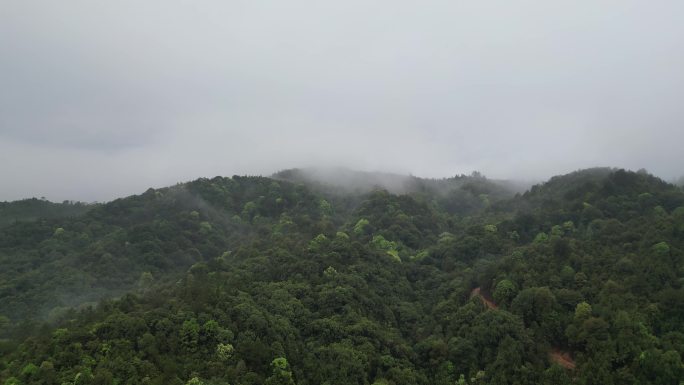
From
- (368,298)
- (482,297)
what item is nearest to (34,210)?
(368,298)

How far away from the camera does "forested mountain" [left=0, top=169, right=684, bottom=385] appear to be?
1812 inches

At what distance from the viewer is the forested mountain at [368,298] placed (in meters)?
46.0

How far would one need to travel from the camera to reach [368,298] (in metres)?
63.4

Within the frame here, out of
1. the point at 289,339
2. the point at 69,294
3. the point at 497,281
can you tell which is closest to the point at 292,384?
the point at 289,339

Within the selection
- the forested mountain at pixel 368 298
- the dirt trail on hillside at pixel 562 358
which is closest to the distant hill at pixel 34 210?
the forested mountain at pixel 368 298

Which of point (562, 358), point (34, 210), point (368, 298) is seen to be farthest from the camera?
point (34, 210)

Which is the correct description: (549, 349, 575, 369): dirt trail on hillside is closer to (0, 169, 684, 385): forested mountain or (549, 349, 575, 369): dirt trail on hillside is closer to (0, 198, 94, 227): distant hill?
(0, 169, 684, 385): forested mountain

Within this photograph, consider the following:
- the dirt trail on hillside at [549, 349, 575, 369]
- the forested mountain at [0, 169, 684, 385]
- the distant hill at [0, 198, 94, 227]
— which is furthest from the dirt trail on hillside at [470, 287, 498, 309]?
the distant hill at [0, 198, 94, 227]

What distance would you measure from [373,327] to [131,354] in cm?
2460

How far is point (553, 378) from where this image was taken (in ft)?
153

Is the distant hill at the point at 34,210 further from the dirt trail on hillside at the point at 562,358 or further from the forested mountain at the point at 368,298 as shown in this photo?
the dirt trail on hillside at the point at 562,358

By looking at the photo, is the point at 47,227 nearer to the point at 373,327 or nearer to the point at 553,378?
the point at 373,327

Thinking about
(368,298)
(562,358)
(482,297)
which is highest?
(368,298)

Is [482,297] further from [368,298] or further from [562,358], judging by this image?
[368,298]
